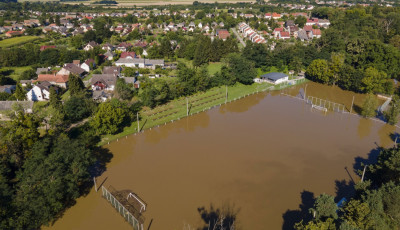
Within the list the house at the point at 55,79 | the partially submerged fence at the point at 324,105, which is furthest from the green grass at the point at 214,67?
the house at the point at 55,79

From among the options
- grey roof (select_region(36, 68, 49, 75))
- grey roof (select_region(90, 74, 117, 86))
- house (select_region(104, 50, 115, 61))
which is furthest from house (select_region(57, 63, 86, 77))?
house (select_region(104, 50, 115, 61))

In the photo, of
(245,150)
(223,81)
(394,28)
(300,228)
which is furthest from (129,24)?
(300,228)

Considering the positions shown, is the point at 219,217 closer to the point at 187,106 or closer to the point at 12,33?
the point at 187,106

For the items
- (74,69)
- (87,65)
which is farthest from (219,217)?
(87,65)

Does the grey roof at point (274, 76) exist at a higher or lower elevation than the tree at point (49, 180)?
higher

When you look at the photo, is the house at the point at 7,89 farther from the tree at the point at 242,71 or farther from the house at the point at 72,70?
the tree at the point at 242,71
